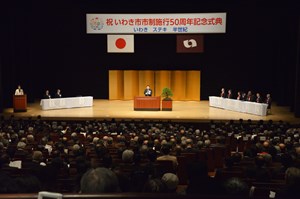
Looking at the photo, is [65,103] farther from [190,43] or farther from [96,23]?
[190,43]

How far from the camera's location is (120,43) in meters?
22.5

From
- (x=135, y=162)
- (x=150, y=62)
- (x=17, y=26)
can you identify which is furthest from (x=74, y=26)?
(x=135, y=162)

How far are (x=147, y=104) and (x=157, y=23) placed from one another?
4.99m

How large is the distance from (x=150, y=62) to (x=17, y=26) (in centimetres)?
806

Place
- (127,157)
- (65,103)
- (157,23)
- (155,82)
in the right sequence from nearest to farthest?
(127,157), (65,103), (157,23), (155,82)

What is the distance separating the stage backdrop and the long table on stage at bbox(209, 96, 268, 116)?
3418 millimetres

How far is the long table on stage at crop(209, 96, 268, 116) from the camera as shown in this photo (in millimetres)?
17042

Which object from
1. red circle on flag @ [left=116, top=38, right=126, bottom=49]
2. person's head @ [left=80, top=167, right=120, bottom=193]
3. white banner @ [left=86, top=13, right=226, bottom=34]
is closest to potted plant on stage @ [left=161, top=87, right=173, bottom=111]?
white banner @ [left=86, top=13, right=226, bottom=34]

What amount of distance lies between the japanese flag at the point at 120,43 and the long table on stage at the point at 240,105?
238 inches

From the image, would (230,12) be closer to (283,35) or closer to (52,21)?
(283,35)

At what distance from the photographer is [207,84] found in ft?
75.8

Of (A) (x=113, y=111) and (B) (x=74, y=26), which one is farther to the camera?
(B) (x=74, y=26)

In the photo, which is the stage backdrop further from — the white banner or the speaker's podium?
the speaker's podium

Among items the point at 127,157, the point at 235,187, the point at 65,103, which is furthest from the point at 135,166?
the point at 65,103
